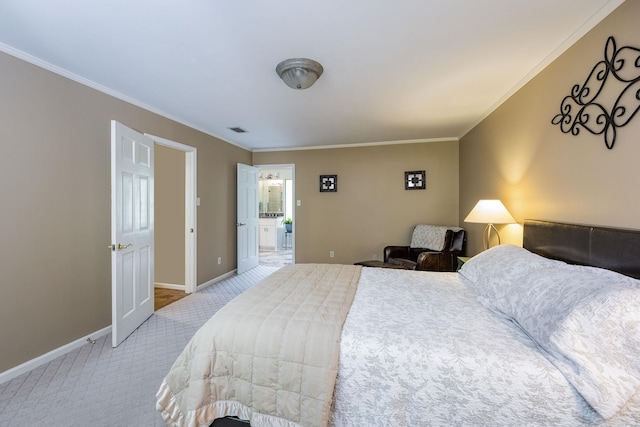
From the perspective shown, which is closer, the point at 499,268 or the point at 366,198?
the point at 499,268

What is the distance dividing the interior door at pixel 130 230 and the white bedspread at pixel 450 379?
227 cm

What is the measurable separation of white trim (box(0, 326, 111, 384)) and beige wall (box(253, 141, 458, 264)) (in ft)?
→ 10.3

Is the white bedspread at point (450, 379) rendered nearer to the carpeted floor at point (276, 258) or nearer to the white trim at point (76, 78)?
the white trim at point (76, 78)

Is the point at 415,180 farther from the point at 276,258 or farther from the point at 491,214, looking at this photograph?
the point at 276,258

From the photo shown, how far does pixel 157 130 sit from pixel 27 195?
149 cm

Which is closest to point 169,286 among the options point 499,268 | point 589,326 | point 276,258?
point 276,258

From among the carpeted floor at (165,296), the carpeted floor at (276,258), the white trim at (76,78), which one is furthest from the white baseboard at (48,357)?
the carpeted floor at (276,258)

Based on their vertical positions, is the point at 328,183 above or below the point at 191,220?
above

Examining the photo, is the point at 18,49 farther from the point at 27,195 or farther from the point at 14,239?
the point at 14,239

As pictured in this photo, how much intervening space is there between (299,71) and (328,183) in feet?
9.71

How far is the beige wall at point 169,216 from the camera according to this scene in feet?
13.1

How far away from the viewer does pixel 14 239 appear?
196cm

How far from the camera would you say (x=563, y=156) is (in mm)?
1834

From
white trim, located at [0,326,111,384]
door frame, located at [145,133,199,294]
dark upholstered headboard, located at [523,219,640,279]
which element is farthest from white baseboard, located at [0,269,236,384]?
dark upholstered headboard, located at [523,219,640,279]
